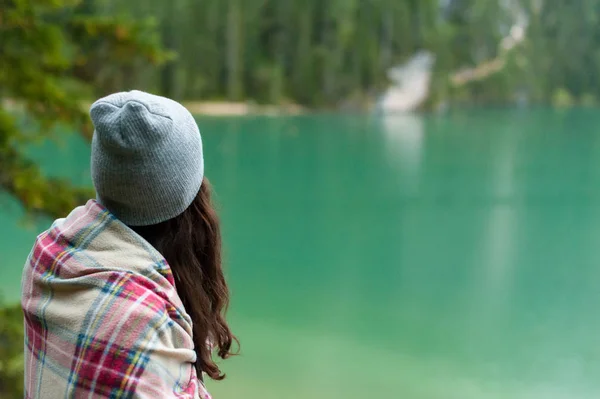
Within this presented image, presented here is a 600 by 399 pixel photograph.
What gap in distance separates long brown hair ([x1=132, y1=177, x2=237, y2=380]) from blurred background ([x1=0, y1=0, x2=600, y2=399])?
1434 millimetres

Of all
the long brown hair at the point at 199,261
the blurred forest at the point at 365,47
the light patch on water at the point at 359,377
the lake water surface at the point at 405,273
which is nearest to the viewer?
the long brown hair at the point at 199,261

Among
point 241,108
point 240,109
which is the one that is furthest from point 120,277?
point 241,108

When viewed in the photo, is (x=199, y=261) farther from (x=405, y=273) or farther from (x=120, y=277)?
(x=405, y=273)

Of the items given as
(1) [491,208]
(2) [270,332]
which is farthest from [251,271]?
(1) [491,208]

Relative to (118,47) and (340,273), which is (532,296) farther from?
(118,47)

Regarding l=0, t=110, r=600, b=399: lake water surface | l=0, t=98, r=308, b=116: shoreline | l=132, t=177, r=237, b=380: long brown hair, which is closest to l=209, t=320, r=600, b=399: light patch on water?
l=0, t=110, r=600, b=399: lake water surface

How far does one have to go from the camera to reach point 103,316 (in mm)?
762

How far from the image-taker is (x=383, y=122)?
2978cm

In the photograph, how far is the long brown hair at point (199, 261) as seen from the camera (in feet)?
2.92

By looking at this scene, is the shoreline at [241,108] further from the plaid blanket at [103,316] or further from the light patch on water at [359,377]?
the plaid blanket at [103,316]

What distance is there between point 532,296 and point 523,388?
2.21 meters

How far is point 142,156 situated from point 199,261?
0.62 feet

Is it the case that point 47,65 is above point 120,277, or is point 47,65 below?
above

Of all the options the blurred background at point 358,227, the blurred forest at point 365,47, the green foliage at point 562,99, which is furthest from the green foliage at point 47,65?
the green foliage at point 562,99
